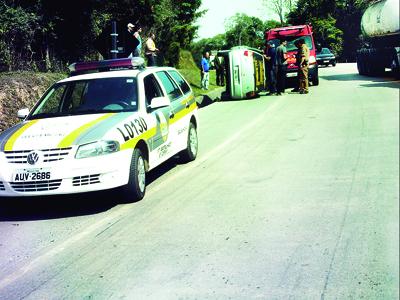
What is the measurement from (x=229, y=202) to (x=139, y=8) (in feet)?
57.3

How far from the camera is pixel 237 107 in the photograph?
1805 centimetres

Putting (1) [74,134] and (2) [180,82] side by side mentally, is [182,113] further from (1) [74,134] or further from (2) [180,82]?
(1) [74,134]

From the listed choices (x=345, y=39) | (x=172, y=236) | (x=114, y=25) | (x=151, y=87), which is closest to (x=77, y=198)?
(x=151, y=87)

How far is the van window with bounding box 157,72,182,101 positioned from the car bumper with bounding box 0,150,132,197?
7.88 ft

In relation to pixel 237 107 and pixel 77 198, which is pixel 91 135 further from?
pixel 237 107

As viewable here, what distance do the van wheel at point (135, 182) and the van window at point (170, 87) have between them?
73.0 inches

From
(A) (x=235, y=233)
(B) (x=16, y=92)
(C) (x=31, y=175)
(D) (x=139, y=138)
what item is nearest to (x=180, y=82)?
(D) (x=139, y=138)

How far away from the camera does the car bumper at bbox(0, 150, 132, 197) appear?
611 cm

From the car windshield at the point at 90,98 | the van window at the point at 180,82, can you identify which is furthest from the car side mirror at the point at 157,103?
the van window at the point at 180,82

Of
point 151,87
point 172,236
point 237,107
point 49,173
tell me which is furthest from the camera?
point 237,107

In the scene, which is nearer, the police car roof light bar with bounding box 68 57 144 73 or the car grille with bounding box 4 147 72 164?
the car grille with bounding box 4 147 72 164

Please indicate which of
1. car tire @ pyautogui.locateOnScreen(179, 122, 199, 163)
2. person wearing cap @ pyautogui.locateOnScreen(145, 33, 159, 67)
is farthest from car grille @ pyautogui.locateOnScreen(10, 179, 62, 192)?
person wearing cap @ pyautogui.locateOnScreen(145, 33, 159, 67)

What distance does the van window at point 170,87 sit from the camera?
8531 mm

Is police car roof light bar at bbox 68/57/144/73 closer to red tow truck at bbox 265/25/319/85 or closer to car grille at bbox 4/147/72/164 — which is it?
car grille at bbox 4/147/72/164
